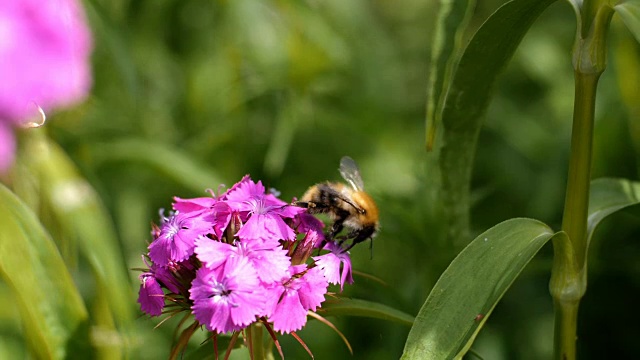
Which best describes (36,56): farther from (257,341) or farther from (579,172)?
(579,172)

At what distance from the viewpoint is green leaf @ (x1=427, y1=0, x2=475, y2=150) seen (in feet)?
4.16

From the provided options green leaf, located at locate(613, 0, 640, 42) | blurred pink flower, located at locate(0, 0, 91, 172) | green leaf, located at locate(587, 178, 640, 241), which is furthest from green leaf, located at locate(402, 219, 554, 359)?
blurred pink flower, located at locate(0, 0, 91, 172)

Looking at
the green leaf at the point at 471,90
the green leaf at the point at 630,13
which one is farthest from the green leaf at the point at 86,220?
the green leaf at the point at 630,13

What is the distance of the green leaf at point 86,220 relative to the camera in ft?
4.93

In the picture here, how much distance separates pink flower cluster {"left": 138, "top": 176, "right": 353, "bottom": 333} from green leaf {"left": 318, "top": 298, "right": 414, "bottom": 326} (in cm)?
4

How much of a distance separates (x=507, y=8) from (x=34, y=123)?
0.71m

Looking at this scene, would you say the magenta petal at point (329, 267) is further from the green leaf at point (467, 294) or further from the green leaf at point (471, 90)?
the green leaf at point (471, 90)

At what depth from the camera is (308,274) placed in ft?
3.95

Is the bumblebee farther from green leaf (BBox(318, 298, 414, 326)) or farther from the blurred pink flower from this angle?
the blurred pink flower

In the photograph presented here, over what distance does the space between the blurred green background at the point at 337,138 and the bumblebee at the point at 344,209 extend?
42 cm

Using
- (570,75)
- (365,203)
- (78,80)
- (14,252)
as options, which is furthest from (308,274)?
(570,75)

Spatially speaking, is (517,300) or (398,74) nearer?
(517,300)

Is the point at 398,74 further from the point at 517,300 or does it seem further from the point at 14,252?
the point at 14,252

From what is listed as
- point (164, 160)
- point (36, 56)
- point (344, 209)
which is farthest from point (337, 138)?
point (36, 56)
